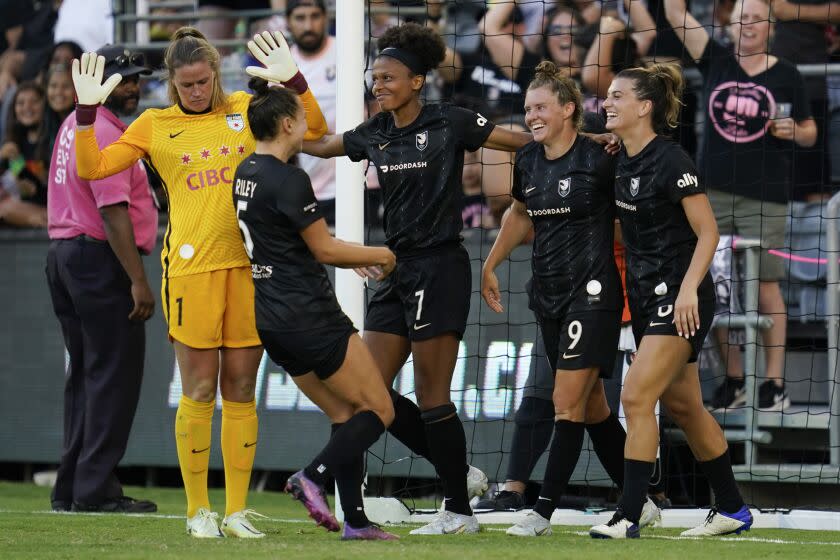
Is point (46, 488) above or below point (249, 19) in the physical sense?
below

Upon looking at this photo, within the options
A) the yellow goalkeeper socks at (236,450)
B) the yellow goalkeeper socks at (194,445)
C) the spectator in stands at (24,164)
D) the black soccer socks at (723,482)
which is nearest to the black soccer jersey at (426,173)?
the yellow goalkeeper socks at (236,450)

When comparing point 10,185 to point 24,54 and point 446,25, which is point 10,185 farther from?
point 446,25

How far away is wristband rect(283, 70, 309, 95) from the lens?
5887 millimetres

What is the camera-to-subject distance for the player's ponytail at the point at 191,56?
5.78 meters

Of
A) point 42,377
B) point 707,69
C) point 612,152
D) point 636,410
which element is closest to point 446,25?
point 707,69

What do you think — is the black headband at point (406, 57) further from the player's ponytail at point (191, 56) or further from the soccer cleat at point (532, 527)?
the soccer cleat at point (532, 527)

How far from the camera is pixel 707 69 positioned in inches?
348

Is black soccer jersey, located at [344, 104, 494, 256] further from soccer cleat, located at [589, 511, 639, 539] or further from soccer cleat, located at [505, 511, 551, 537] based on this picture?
soccer cleat, located at [589, 511, 639, 539]

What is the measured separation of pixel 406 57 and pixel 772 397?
358cm

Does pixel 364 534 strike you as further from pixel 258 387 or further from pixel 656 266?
pixel 258 387

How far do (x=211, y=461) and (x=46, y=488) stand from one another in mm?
1240

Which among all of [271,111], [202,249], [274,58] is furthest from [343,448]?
[274,58]

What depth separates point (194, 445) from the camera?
5.74 metres

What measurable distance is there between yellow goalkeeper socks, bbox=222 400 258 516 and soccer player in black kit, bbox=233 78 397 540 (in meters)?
0.49
